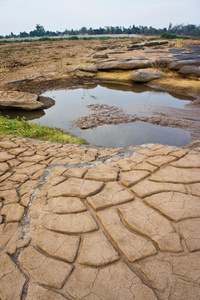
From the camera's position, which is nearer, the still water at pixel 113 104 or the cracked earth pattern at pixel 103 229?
the cracked earth pattern at pixel 103 229

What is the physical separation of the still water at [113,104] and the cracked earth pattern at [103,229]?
6.17 ft

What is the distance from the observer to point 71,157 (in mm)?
2834

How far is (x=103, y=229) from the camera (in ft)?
4.97

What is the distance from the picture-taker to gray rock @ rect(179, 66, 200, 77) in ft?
27.3

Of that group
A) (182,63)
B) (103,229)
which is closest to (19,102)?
(103,229)

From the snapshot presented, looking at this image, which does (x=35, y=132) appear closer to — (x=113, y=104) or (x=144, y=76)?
(x=113, y=104)

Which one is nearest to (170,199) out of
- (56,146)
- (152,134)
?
(56,146)

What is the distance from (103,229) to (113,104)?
538cm

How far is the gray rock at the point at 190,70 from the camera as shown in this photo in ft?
27.3

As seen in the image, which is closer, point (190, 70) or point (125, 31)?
point (190, 70)

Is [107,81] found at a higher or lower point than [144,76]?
lower

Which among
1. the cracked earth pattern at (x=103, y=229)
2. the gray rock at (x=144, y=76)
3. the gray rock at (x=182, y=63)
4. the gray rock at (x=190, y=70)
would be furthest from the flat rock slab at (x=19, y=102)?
the gray rock at (x=182, y=63)

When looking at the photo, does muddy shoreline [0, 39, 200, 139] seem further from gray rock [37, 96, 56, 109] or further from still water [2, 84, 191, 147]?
still water [2, 84, 191, 147]

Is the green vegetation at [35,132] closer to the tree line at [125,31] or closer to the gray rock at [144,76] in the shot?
the gray rock at [144,76]
